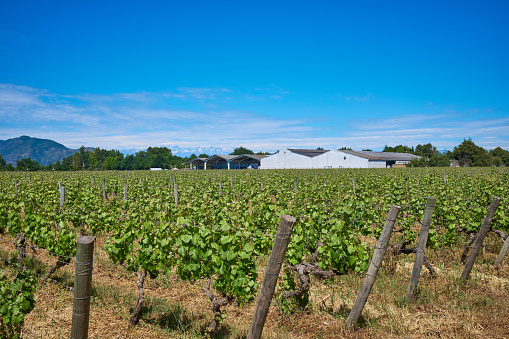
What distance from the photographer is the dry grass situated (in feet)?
12.3

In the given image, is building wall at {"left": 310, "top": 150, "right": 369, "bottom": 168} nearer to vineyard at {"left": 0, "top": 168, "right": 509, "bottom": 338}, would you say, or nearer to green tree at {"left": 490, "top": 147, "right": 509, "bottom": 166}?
green tree at {"left": 490, "top": 147, "right": 509, "bottom": 166}

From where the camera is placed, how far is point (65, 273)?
226 inches

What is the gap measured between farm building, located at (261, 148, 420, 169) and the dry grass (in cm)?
5041

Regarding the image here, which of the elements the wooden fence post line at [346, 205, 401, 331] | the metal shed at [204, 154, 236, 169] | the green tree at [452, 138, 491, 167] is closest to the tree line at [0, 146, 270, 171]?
the metal shed at [204, 154, 236, 169]

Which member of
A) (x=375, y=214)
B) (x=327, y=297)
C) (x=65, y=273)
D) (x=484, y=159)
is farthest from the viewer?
(x=484, y=159)

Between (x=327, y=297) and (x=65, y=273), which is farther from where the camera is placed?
(x=65, y=273)

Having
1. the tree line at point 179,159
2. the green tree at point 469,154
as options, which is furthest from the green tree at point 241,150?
the green tree at point 469,154

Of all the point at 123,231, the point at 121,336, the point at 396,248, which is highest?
the point at 123,231

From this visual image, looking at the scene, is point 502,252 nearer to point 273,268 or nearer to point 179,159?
point 273,268

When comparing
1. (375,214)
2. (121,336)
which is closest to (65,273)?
(121,336)

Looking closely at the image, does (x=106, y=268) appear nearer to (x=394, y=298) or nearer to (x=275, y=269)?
(x=275, y=269)

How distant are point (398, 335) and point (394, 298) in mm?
958

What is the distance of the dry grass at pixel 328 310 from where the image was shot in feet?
12.3

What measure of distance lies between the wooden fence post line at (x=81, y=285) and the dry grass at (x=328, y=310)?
1328 mm
